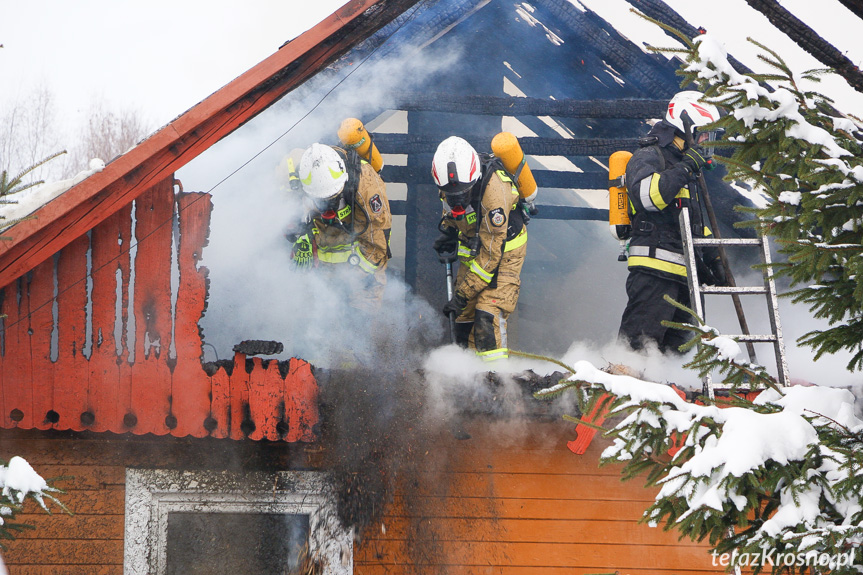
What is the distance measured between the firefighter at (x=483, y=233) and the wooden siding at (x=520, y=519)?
85 centimetres

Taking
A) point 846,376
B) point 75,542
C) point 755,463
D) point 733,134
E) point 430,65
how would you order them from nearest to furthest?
point 755,463
point 733,134
point 75,542
point 846,376
point 430,65

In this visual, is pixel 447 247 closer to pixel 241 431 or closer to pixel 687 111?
pixel 687 111

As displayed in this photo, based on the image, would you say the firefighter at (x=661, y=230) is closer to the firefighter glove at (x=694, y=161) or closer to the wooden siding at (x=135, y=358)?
the firefighter glove at (x=694, y=161)

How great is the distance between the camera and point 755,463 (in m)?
2.77

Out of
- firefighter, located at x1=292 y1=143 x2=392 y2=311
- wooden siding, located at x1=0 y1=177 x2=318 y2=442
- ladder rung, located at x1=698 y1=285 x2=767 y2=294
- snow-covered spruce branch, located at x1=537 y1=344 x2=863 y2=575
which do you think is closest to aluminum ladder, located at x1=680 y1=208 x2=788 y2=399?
ladder rung, located at x1=698 y1=285 x2=767 y2=294

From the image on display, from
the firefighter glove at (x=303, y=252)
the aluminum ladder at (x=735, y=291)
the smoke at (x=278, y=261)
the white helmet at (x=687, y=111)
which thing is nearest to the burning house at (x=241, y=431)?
the smoke at (x=278, y=261)

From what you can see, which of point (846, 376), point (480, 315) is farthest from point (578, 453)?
point (846, 376)

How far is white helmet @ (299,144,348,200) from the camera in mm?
6227

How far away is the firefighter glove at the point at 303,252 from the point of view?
654cm

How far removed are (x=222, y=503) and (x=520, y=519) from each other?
220 centimetres

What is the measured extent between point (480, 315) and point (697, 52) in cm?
387

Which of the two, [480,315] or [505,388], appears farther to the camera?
[480,315]

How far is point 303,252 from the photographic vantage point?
258 inches

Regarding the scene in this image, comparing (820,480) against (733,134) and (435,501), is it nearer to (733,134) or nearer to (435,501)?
(733,134)
